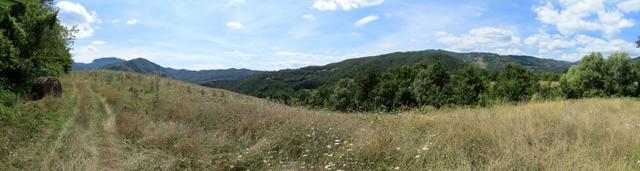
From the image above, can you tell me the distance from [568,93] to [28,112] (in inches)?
1797

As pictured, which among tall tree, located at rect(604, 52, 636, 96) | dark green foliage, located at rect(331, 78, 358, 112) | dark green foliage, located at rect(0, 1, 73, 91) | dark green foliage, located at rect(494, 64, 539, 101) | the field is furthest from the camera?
A: dark green foliage, located at rect(331, 78, 358, 112)

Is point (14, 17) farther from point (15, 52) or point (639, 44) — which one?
point (639, 44)

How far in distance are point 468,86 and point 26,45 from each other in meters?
43.0

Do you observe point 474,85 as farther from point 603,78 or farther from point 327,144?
point 327,144

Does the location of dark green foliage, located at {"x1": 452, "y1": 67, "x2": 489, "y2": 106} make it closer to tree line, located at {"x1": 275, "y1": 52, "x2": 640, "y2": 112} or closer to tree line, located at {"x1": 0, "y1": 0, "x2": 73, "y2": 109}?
tree line, located at {"x1": 275, "y1": 52, "x2": 640, "y2": 112}

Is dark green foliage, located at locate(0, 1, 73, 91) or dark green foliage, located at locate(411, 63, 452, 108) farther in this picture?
dark green foliage, located at locate(411, 63, 452, 108)

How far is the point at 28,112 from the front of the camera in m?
12.3

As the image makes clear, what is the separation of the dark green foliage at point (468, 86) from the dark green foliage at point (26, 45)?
129 ft

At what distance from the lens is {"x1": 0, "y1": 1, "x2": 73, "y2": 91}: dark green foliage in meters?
19.1

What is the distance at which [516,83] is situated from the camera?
48.3 meters

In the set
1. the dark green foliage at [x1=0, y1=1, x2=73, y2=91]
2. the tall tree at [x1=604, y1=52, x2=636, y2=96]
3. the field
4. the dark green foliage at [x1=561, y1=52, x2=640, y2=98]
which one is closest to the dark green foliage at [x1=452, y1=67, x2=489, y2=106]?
the dark green foliage at [x1=561, y1=52, x2=640, y2=98]

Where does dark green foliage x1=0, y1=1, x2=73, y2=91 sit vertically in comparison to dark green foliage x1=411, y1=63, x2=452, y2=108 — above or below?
above

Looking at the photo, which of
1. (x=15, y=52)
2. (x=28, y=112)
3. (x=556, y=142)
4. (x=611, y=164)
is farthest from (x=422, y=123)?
(x=15, y=52)

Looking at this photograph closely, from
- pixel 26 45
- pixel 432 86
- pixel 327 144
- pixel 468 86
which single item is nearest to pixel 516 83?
pixel 468 86
